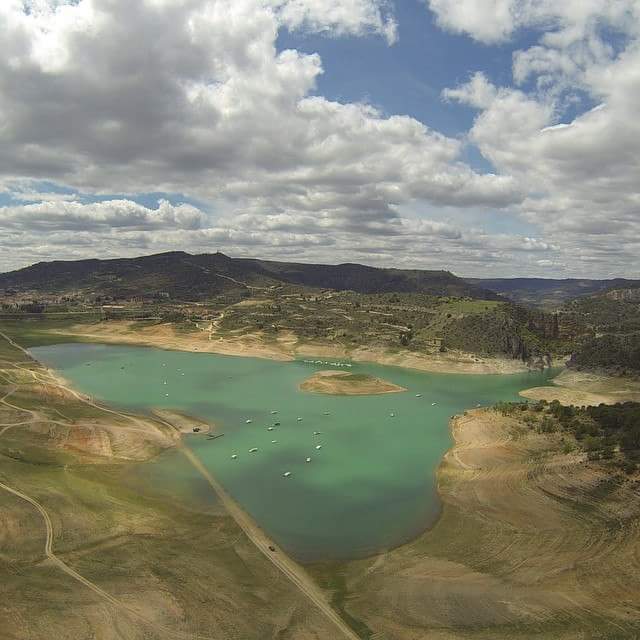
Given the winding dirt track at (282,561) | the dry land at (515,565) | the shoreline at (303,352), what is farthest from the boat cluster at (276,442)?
the shoreline at (303,352)

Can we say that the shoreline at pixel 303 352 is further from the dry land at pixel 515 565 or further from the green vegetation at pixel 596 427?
the dry land at pixel 515 565

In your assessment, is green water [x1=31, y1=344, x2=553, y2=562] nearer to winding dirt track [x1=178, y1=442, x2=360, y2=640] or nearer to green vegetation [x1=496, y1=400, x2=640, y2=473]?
winding dirt track [x1=178, y1=442, x2=360, y2=640]

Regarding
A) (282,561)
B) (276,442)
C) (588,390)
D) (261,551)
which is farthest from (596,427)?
(588,390)

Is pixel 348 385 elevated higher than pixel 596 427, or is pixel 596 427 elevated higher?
pixel 596 427

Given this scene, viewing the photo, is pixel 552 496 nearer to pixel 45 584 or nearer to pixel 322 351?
pixel 45 584

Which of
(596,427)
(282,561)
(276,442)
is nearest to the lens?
(282,561)

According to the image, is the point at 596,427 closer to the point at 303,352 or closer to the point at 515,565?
the point at 515,565

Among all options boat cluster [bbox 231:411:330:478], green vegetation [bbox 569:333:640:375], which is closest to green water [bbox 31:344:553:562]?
boat cluster [bbox 231:411:330:478]
